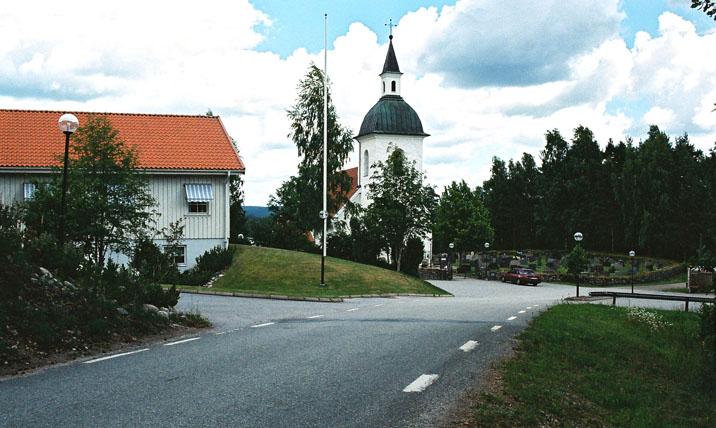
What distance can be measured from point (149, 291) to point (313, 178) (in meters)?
34.2

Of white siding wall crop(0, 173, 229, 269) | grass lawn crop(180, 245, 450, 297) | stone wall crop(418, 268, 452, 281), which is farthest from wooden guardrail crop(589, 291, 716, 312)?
stone wall crop(418, 268, 452, 281)

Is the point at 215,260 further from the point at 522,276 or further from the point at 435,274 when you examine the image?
the point at 435,274

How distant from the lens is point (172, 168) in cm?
3209

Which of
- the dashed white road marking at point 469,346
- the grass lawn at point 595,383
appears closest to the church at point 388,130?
the grass lawn at point 595,383

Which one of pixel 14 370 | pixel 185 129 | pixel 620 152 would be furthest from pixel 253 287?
pixel 620 152

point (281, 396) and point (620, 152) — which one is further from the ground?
point (620, 152)

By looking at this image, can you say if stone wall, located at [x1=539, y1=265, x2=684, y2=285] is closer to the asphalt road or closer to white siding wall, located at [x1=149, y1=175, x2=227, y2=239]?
white siding wall, located at [x1=149, y1=175, x2=227, y2=239]

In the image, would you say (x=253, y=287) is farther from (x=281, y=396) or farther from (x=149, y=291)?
(x=281, y=396)

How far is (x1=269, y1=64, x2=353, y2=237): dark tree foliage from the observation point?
47969 mm

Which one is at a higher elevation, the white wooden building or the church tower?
the church tower

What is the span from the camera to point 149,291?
13.9 m

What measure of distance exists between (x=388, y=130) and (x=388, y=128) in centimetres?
30

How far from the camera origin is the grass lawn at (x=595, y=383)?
6793 mm

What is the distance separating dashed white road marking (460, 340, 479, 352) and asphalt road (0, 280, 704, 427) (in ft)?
0.06
